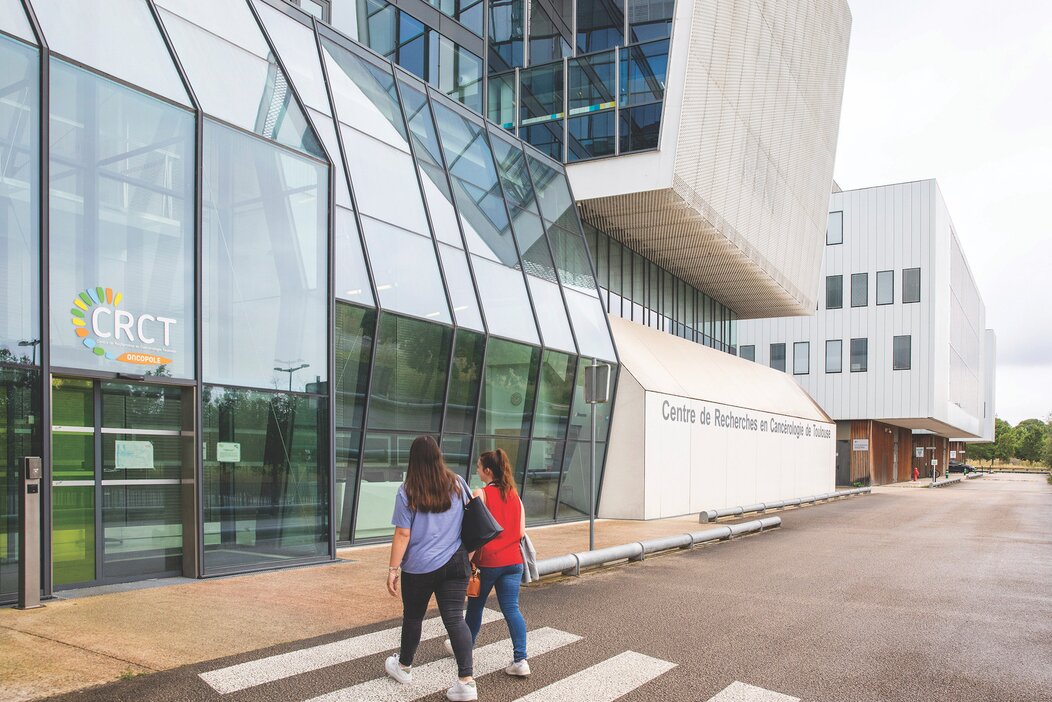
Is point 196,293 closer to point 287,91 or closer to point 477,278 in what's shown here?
point 287,91

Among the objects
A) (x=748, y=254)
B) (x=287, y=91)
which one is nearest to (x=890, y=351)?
(x=748, y=254)

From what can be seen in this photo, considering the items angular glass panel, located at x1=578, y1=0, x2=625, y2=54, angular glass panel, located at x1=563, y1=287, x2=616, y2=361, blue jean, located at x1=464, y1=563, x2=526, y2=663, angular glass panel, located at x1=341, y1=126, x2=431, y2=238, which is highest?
angular glass panel, located at x1=578, y1=0, x2=625, y2=54

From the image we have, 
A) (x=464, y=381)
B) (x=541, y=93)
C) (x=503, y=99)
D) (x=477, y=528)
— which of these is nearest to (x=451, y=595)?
(x=477, y=528)

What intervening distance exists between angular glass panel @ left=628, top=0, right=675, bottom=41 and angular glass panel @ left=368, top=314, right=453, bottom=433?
1218 centimetres

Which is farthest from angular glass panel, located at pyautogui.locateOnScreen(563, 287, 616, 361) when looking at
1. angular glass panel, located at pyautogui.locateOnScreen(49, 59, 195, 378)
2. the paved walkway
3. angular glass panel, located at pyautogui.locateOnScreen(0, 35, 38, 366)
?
angular glass panel, located at pyautogui.locateOnScreen(0, 35, 38, 366)

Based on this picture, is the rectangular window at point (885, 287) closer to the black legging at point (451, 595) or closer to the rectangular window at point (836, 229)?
the rectangular window at point (836, 229)

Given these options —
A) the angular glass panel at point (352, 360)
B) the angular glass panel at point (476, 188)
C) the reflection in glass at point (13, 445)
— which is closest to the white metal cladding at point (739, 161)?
the angular glass panel at point (476, 188)

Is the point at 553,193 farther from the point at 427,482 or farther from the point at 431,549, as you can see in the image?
the point at 431,549

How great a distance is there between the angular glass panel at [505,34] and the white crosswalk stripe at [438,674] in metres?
20.2

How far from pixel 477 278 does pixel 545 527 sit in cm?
541

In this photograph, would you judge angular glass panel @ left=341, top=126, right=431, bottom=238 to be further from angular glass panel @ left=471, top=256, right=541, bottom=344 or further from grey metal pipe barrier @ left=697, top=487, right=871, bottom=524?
grey metal pipe barrier @ left=697, top=487, right=871, bottom=524

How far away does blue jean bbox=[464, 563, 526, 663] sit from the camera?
640 centimetres

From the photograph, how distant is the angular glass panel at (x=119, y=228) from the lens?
8961mm

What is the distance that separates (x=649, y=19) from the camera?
2366 cm
